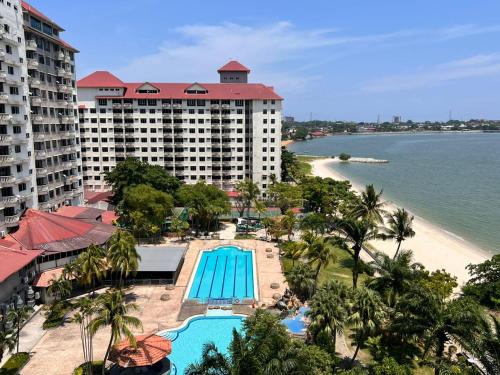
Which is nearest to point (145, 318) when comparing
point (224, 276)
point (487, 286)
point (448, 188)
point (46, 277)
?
point (46, 277)

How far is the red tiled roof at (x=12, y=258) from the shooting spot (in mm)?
34875

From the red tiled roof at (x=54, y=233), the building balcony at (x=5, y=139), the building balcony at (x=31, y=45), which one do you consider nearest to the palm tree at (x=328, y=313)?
the red tiled roof at (x=54, y=233)

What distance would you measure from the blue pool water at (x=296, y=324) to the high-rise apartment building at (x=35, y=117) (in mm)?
34751

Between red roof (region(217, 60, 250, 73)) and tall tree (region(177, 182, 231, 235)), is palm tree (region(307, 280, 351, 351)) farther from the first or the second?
red roof (region(217, 60, 250, 73))

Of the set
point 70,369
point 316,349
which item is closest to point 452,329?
point 316,349

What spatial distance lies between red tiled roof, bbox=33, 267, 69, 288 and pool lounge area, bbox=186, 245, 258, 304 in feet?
45.3

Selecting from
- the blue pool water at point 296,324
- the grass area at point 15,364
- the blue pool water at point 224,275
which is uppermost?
the grass area at point 15,364

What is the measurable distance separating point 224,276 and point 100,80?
6160 centimetres

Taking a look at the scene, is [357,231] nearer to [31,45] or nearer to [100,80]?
[31,45]

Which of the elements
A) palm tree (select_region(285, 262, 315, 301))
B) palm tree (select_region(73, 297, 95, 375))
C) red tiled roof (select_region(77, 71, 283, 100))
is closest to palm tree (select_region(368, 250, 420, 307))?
palm tree (select_region(285, 262, 315, 301))

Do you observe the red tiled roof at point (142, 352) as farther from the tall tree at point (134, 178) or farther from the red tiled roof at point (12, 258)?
the tall tree at point (134, 178)

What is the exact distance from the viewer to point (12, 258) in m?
37.2

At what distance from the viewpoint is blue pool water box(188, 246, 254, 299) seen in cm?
4347

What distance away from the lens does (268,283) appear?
148 feet
